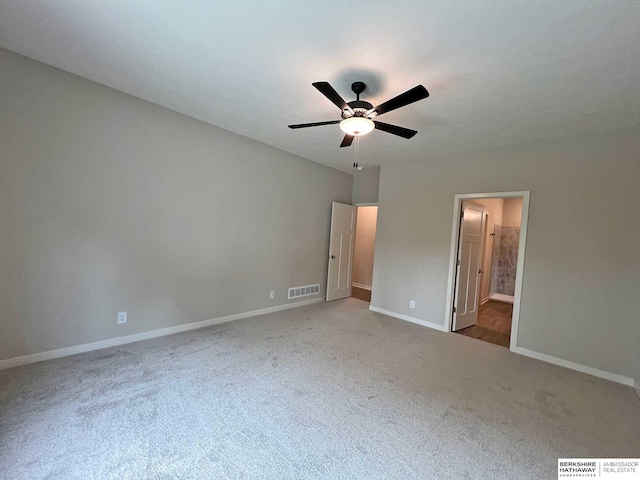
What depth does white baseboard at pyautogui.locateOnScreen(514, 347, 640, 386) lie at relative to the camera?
110 inches

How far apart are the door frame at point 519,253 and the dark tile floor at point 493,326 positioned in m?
0.33

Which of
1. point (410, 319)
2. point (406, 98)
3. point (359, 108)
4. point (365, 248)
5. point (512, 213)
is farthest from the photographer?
point (365, 248)

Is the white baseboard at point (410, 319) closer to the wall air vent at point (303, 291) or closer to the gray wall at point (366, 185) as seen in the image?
the wall air vent at point (303, 291)

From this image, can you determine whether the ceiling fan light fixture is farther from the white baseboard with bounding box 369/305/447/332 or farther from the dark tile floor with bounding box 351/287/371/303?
the dark tile floor with bounding box 351/287/371/303

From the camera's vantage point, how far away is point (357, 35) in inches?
70.3

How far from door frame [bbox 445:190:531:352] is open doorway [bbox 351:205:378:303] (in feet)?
9.43

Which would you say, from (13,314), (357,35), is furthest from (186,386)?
(357,35)

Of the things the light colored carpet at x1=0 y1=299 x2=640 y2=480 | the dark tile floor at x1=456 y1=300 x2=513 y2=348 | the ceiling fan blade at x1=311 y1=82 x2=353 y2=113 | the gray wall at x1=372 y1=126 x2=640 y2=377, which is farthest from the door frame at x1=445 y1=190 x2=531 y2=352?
the ceiling fan blade at x1=311 y1=82 x2=353 y2=113

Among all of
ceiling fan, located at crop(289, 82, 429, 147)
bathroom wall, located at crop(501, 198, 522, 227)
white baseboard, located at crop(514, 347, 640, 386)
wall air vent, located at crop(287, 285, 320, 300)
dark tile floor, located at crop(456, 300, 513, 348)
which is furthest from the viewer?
bathroom wall, located at crop(501, 198, 522, 227)

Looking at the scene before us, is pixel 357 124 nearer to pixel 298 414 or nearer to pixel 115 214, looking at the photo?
pixel 298 414

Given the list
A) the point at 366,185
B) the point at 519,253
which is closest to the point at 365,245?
the point at 366,185

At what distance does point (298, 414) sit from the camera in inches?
80.4

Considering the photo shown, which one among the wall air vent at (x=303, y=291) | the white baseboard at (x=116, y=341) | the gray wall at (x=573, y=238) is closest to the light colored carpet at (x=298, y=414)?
the white baseboard at (x=116, y=341)

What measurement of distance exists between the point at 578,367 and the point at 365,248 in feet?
14.6
